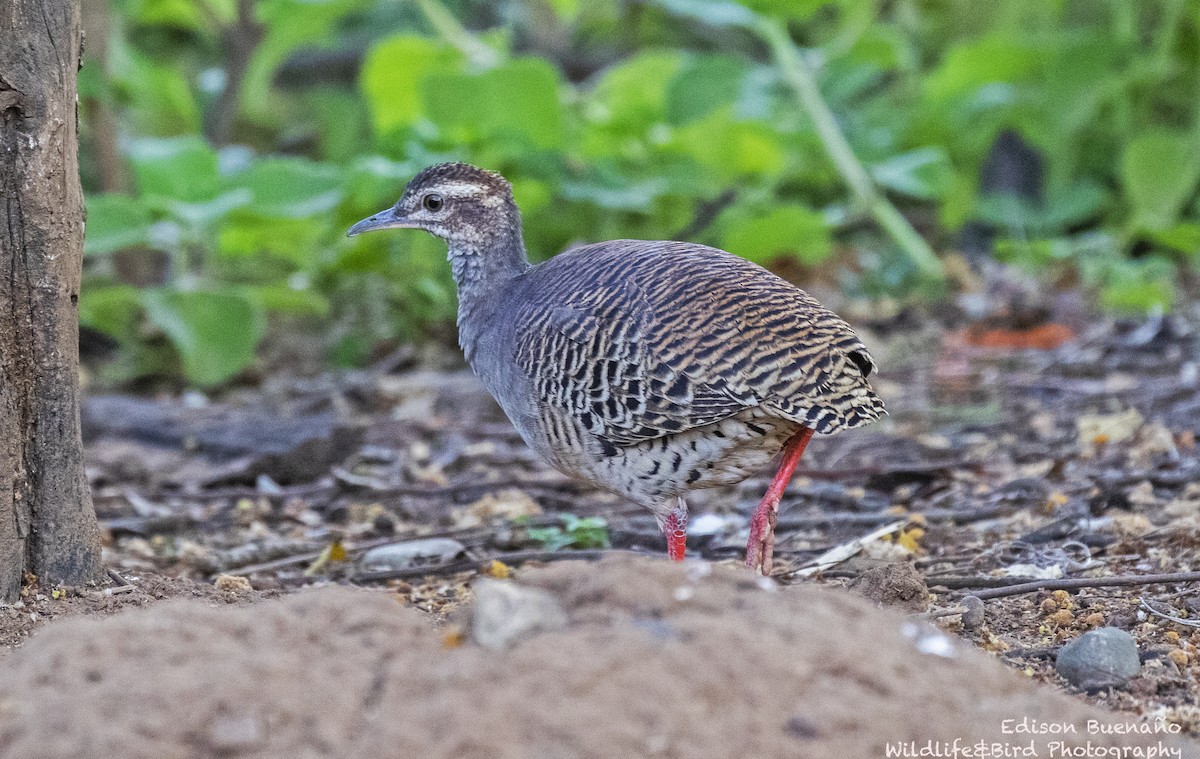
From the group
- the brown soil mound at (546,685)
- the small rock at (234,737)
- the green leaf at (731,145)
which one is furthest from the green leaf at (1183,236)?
the small rock at (234,737)

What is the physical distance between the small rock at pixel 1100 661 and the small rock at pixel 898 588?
45 cm

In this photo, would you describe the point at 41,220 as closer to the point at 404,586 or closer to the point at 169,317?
the point at 404,586

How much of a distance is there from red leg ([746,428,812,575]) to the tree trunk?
1853mm

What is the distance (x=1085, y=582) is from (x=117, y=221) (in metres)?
4.95

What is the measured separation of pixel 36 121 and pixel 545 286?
162cm

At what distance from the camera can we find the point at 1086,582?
369 cm

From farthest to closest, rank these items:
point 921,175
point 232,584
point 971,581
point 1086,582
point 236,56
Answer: point 236,56 < point 921,175 < point 232,584 < point 971,581 < point 1086,582

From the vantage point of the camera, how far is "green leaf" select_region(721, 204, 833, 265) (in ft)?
24.3

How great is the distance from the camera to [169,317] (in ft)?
23.2

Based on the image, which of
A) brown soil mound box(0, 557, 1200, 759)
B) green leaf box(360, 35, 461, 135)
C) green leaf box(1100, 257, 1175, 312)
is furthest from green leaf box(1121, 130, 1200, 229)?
brown soil mound box(0, 557, 1200, 759)

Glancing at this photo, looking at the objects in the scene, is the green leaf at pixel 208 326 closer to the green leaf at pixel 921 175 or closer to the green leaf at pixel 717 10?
the green leaf at pixel 717 10

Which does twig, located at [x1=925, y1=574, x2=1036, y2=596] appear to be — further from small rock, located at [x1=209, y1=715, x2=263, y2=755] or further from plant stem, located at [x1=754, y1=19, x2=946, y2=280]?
plant stem, located at [x1=754, y1=19, x2=946, y2=280]

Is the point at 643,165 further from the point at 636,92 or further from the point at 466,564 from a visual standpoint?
the point at 466,564

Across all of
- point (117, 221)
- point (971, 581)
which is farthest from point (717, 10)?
point (971, 581)
